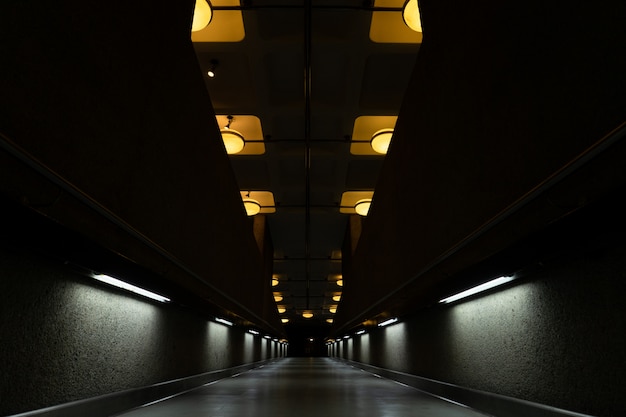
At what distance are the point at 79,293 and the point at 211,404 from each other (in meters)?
2.55

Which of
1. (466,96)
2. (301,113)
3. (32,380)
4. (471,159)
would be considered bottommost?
(32,380)

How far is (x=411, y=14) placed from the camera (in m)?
7.43

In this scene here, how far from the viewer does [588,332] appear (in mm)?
3174

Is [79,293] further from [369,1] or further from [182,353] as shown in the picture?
[369,1]

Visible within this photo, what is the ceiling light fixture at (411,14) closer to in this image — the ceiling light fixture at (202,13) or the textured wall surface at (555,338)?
the ceiling light fixture at (202,13)

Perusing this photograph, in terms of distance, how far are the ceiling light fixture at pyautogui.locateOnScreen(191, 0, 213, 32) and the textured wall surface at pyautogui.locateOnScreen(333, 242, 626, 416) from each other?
21.0 feet

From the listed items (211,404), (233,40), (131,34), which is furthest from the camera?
(233,40)

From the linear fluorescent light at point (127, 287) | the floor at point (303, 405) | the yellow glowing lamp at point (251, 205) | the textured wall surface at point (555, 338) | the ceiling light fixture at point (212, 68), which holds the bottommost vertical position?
the floor at point (303, 405)

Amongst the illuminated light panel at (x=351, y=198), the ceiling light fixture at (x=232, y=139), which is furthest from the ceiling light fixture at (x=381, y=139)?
the illuminated light panel at (x=351, y=198)

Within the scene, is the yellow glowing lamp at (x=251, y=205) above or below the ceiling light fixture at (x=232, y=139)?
below

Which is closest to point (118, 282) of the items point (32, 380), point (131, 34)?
point (32, 380)

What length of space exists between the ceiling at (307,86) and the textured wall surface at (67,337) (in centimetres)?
571

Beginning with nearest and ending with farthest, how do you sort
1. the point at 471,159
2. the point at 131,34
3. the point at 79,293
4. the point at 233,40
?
the point at 79,293 < the point at 131,34 < the point at 471,159 < the point at 233,40

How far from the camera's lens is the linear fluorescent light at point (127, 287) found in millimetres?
4235
